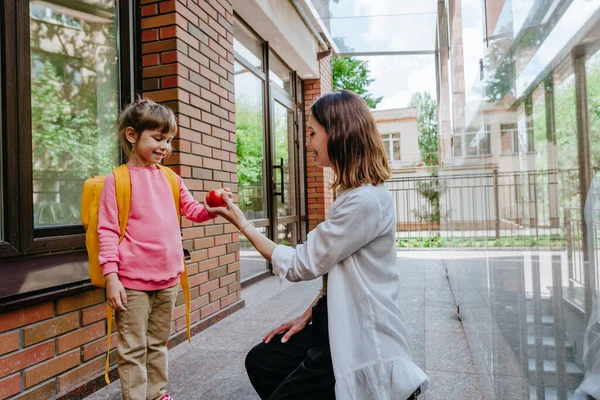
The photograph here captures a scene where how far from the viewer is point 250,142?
5.53 m

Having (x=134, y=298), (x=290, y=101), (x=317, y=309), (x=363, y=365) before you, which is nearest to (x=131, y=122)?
(x=134, y=298)

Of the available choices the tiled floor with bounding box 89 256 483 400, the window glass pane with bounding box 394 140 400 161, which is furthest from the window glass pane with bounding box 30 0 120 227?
the window glass pane with bounding box 394 140 400 161

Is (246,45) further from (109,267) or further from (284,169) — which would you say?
(109,267)

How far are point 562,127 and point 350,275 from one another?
29.1 inches

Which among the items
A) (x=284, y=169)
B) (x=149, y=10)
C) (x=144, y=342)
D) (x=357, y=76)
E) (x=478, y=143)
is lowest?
(x=144, y=342)

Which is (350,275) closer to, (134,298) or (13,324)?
(134,298)

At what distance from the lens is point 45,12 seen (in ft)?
8.34

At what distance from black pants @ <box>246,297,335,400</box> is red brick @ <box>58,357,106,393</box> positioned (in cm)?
120

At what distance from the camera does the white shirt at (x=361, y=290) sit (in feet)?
4.41

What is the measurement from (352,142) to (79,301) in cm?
180

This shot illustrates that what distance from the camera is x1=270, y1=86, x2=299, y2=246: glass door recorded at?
6172mm

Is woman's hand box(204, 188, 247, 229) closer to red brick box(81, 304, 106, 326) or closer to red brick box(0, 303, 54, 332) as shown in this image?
red brick box(0, 303, 54, 332)

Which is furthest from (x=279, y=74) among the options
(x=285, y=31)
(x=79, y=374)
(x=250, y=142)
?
(x=79, y=374)

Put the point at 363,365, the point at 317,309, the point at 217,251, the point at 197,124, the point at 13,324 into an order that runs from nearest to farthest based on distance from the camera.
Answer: the point at 363,365, the point at 317,309, the point at 13,324, the point at 197,124, the point at 217,251
